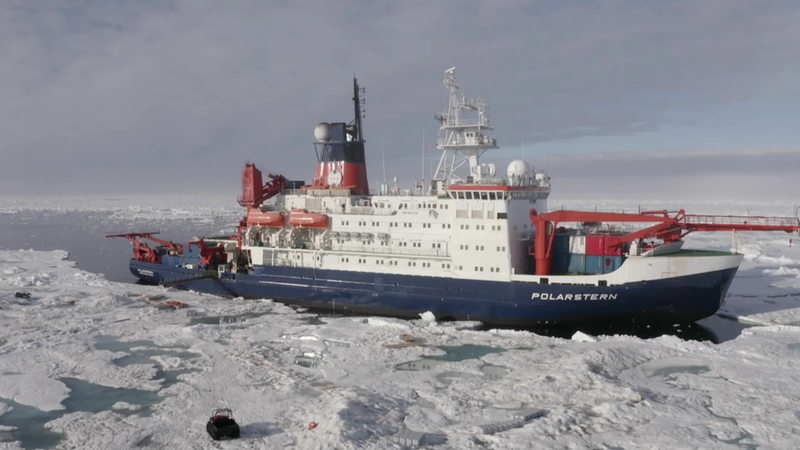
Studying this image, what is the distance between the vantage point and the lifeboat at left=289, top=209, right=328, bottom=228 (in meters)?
21.9

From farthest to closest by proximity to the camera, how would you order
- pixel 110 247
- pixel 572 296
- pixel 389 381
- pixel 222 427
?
pixel 110 247, pixel 572 296, pixel 389 381, pixel 222 427

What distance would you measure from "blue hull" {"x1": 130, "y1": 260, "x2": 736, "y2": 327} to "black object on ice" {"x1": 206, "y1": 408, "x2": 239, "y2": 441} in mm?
10020

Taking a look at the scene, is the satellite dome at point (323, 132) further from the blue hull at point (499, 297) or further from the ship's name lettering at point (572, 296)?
the ship's name lettering at point (572, 296)

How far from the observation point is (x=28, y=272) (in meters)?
29.6

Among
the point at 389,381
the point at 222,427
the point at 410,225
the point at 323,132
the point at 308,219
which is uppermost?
the point at 323,132

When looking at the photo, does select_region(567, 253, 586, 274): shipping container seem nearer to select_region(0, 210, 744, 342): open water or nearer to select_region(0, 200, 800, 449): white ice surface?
select_region(0, 210, 744, 342): open water

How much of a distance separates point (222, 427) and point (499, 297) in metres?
10.6

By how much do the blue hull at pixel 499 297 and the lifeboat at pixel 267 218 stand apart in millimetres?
1836

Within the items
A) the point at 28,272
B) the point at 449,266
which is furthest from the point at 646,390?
the point at 28,272

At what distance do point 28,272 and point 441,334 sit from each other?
78.4ft

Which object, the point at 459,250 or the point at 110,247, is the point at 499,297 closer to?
the point at 459,250

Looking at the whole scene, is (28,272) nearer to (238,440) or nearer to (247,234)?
(247,234)

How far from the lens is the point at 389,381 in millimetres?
13547

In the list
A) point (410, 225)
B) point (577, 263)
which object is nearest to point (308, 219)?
point (410, 225)
